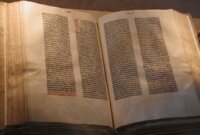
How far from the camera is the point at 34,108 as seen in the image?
0.76 meters

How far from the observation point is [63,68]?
2.72 ft

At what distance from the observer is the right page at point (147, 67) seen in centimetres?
82

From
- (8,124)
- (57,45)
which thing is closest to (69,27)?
(57,45)

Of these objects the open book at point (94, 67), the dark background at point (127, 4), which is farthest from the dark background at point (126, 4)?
the open book at point (94, 67)

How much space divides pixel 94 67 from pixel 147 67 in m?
0.12

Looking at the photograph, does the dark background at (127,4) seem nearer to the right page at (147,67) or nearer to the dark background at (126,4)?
the dark background at (126,4)

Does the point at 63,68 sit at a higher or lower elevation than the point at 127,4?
lower

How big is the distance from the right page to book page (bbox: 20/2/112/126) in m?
0.03

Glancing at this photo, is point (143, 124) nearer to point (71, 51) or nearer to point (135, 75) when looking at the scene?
point (135, 75)

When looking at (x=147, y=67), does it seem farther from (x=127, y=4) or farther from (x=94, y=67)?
(x=127, y=4)

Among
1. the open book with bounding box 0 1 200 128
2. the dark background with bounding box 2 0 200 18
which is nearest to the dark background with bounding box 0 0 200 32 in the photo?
the dark background with bounding box 2 0 200 18

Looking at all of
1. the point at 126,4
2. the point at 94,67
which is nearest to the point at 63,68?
the point at 94,67

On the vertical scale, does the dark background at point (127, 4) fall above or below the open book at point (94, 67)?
above

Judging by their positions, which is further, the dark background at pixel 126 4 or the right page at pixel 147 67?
the dark background at pixel 126 4
